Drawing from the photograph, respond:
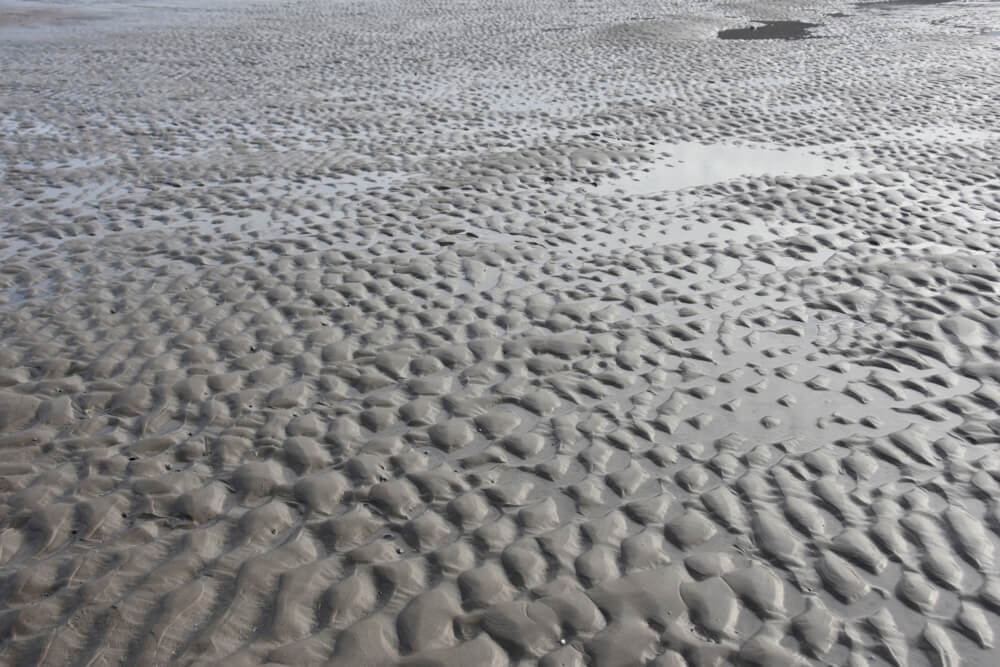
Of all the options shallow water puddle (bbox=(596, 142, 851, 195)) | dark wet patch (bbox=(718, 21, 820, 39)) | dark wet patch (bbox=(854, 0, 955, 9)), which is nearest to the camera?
shallow water puddle (bbox=(596, 142, 851, 195))

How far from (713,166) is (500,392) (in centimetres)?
729

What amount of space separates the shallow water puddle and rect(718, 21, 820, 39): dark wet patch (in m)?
12.9

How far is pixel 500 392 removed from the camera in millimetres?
6363

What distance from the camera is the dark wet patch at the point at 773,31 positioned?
80.6 ft

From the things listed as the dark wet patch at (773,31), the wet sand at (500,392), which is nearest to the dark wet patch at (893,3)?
the dark wet patch at (773,31)

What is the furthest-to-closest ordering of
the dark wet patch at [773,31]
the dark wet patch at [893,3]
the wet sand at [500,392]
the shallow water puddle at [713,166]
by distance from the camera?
the dark wet patch at [893,3] < the dark wet patch at [773,31] < the shallow water puddle at [713,166] < the wet sand at [500,392]

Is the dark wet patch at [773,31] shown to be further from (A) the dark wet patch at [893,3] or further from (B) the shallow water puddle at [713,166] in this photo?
(B) the shallow water puddle at [713,166]

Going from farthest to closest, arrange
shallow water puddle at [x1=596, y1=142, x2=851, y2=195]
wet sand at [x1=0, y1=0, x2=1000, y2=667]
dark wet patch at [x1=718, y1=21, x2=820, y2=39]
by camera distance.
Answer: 1. dark wet patch at [x1=718, y1=21, x2=820, y2=39]
2. shallow water puddle at [x1=596, y1=142, x2=851, y2=195]
3. wet sand at [x1=0, y1=0, x2=1000, y2=667]

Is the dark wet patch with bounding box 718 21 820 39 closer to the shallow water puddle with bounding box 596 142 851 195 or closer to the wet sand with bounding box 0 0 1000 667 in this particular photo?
the wet sand with bounding box 0 0 1000 667

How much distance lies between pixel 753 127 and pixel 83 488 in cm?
1263

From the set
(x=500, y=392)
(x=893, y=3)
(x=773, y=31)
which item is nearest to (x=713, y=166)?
(x=500, y=392)

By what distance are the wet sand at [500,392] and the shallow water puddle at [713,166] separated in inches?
4.3

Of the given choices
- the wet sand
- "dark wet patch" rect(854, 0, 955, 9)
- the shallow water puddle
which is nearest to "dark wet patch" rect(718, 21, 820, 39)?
"dark wet patch" rect(854, 0, 955, 9)

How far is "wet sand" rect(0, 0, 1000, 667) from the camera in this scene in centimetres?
430
